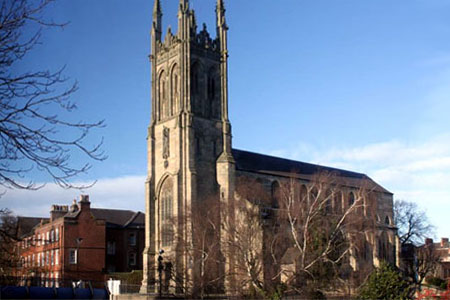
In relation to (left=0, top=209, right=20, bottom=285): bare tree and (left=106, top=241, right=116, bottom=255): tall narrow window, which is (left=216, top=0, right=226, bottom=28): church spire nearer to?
(left=106, top=241, right=116, bottom=255): tall narrow window

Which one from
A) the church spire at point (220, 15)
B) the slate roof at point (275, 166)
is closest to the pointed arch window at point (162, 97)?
the church spire at point (220, 15)

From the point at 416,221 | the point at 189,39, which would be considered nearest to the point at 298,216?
the point at 189,39

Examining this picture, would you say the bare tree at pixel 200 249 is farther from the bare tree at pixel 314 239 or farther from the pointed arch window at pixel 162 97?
the pointed arch window at pixel 162 97

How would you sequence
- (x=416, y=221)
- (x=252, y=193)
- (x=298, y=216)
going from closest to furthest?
(x=298, y=216) < (x=252, y=193) < (x=416, y=221)

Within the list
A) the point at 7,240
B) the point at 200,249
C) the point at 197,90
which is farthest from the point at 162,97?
the point at 7,240

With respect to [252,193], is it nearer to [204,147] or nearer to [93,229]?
[204,147]

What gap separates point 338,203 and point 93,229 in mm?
30240

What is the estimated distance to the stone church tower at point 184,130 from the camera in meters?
59.1

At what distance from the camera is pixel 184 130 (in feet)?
197

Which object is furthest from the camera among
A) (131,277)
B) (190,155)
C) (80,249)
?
(80,249)

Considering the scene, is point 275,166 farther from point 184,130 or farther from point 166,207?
point 166,207

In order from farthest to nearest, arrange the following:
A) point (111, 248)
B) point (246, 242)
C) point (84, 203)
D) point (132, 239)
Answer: point (132, 239)
point (111, 248)
point (84, 203)
point (246, 242)

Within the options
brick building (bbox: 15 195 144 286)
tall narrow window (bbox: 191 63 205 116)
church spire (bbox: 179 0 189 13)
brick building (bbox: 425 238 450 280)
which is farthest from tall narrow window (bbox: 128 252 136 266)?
brick building (bbox: 425 238 450 280)

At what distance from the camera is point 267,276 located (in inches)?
1692
